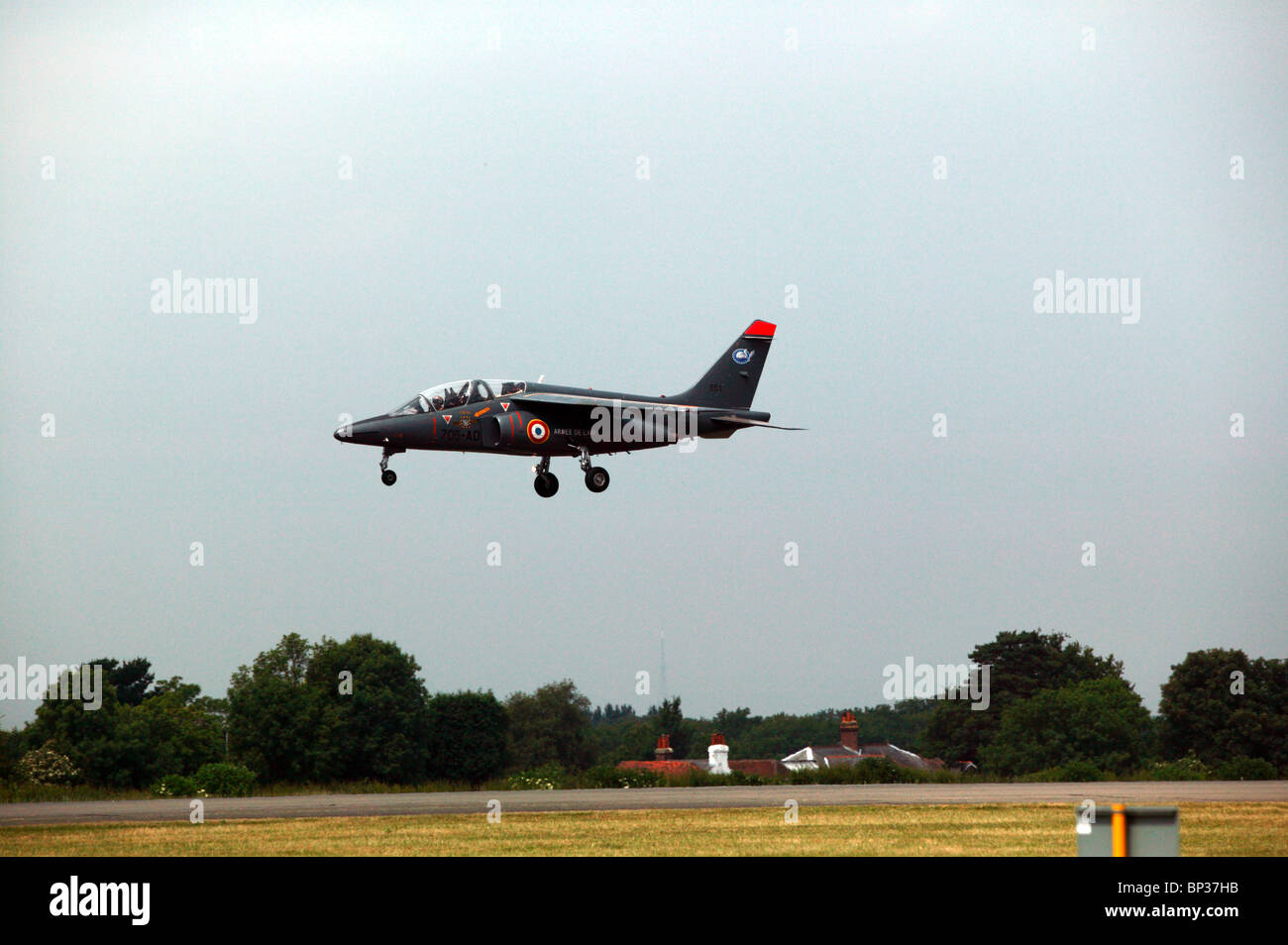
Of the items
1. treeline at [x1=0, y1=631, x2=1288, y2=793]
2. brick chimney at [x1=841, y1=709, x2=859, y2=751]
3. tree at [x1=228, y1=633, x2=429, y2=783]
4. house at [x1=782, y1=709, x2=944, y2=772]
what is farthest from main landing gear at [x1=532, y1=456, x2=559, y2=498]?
brick chimney at [x1=841, y1=709, x2=859, y2=751]

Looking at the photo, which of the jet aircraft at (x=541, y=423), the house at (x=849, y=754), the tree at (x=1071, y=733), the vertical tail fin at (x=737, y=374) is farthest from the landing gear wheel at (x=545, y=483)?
the house at (x=849, y=754)

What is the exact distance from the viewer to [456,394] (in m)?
34.8

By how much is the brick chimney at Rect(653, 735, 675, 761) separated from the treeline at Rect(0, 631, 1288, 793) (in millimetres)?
1325

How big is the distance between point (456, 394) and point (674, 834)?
15.0 metres

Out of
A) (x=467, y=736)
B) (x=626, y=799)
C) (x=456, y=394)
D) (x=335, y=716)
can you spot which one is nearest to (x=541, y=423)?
(x=456, y=394)

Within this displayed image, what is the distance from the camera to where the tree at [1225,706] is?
2667 inches

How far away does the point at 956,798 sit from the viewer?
106 ft

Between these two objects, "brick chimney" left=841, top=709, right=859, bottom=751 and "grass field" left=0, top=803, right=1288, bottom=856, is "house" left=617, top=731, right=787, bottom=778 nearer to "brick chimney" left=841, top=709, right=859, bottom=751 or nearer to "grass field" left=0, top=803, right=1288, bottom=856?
"brick chimney" left=841, top=709, right=859, bottom=751

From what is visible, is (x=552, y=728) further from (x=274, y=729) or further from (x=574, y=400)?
(x=574, y=400)

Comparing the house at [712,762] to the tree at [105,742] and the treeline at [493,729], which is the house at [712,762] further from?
the tree at [105,742]

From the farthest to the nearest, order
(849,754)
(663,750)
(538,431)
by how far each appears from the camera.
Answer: (849,754) < (663,750) < (538,431)
